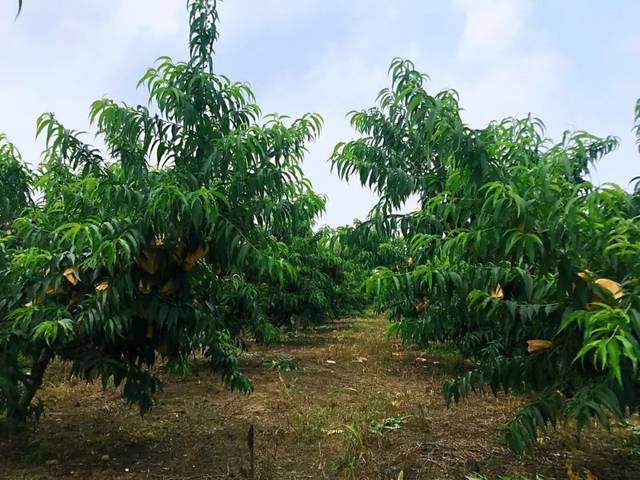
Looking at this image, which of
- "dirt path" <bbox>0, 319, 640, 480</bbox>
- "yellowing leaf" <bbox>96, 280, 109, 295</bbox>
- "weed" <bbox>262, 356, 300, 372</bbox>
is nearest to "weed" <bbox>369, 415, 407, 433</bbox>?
"dirt path" <bbox>0, 319, 640, 480</bbox>

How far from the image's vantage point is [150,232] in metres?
3.26

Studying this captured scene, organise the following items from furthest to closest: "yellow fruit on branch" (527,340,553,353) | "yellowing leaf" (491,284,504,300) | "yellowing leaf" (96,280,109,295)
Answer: "yellowing leaf" (96,280,109,295) < "yellowing leaf" (491,284,504,300) < "yellow fruit on branch" (527,340,553,353)

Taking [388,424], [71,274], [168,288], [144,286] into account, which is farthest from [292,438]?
[71,274]

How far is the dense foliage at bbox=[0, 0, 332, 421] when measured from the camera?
3.18 meters

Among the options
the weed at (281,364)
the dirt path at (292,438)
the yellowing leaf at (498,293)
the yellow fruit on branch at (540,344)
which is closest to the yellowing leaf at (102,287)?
the dirt path at (292,438)

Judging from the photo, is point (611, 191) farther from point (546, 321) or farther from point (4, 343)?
point (4, 343)

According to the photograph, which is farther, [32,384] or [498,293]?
[32,384]

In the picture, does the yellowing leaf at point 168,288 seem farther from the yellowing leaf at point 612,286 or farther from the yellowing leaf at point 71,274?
the yellowing leaf at point 612,286

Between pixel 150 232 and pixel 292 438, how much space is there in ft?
7.76

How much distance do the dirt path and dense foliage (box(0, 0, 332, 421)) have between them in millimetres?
663

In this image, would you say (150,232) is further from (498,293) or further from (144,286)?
(498,293)

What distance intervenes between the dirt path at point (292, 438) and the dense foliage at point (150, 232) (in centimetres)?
66

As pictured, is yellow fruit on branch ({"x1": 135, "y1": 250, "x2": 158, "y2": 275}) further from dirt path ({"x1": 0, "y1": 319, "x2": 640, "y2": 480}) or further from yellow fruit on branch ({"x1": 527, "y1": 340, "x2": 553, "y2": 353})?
yellow fruit on branch ({"x1": 527, "y1": 340, "x2": 553, "y2": 353})

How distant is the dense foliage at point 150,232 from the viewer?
318cm
